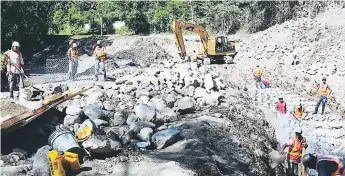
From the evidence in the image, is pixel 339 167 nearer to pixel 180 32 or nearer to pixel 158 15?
pixel 180 32

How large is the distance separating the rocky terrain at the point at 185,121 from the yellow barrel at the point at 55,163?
1.35ft

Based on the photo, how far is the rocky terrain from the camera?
745cm

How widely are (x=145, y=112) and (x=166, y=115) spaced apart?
52cm

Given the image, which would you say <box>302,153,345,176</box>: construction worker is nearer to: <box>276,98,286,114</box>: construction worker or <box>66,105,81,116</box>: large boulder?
<box>66,105,81,116</box>: large boulder

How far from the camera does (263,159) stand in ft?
28.6

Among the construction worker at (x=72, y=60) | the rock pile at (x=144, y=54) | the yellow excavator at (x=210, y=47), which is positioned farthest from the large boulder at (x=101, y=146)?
the rock pile at (x=144, y=54)

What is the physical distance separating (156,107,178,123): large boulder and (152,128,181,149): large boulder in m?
1.67

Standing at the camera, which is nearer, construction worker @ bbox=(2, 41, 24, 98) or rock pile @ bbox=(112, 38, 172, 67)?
construction worker @ bbox=(2, 41, 24, 98)

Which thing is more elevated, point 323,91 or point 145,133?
point 323,91

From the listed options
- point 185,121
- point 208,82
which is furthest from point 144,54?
point 185,121

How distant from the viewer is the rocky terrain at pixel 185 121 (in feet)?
24.5

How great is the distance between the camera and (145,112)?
1005 cm

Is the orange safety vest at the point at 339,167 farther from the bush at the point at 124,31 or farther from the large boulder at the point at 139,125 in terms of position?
the bush at the point at 124,31

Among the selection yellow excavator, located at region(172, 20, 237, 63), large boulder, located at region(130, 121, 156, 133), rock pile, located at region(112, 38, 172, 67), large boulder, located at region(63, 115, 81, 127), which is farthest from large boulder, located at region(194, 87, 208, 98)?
rock pile, located at region(112, 38, 172, 67)
